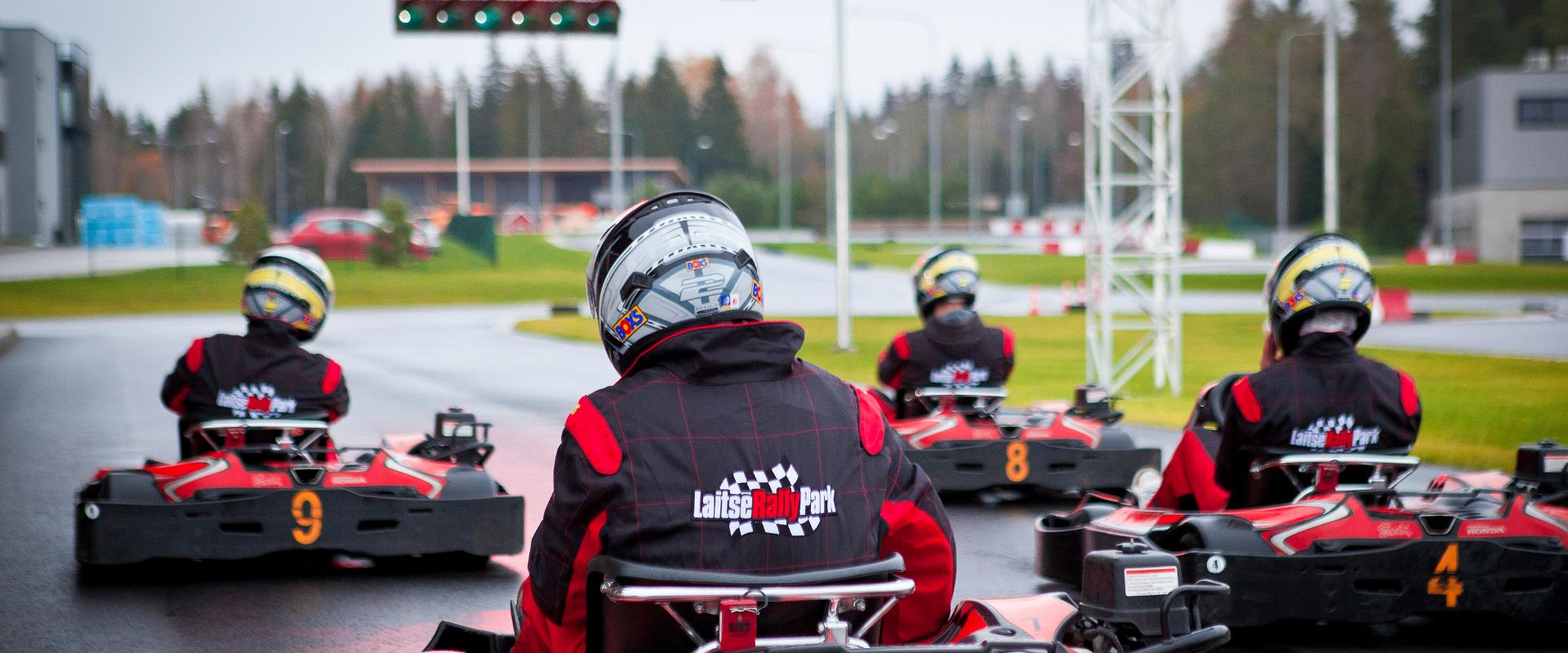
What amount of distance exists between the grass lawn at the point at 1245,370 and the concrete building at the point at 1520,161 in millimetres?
28401

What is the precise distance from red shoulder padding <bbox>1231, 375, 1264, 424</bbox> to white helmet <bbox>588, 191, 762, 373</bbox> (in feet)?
10.2

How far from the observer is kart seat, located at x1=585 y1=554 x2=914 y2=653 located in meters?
2.71

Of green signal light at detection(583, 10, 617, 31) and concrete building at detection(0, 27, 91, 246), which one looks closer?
green signal light at detection(583, 10, 617, 31)

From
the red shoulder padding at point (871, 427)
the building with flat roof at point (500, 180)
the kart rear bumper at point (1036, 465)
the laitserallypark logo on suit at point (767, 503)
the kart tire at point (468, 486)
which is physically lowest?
the kart rear bumper at point (1036, 465)

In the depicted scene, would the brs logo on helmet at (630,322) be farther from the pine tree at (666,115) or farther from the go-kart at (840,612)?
the pine tree at (666,115)

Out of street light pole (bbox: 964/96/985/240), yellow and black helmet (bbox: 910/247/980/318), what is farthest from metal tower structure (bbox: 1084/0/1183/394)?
street light pole (bbox: 964/96/985/240)

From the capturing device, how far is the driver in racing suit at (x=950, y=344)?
9.69 m

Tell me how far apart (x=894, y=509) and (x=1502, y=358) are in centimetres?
2032

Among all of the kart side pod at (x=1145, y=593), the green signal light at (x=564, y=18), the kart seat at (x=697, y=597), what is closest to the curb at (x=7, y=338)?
the green signal light at (x=564, y=18)

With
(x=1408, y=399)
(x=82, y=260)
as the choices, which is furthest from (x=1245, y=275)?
(x=1408, y=399)

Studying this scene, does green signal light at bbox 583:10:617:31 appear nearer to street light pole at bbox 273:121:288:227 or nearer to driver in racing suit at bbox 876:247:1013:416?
driver in racing suit at bbox 876:247:1013:416

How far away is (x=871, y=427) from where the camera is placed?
2.99 metres

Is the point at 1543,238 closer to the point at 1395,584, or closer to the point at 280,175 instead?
the point at 1395,584

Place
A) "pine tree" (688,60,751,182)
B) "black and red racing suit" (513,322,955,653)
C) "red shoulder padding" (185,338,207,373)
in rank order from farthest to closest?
"pine tree" (688,60,751,182) → "red shoulder padding" (185,338,207,373) → "black and red racing suit" (513,322,955,653)
